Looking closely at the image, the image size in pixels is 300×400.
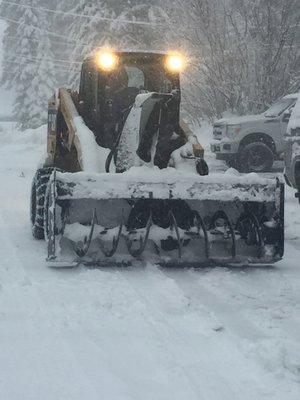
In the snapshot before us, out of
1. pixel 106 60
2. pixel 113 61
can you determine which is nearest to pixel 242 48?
pixel 113 61

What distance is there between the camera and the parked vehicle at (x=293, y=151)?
335 inches

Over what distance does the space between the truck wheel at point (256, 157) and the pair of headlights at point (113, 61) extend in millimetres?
8107

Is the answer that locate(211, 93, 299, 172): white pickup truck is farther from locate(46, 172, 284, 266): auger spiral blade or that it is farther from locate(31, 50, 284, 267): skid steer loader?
locate(46, 172, 284, 266): auger spiral blade

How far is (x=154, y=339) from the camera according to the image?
13.7 ft

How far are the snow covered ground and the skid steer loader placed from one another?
11.2 inches

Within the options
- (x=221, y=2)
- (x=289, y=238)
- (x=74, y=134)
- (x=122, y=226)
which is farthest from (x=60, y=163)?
(x=221, y=2)

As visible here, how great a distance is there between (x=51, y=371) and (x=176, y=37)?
19.8 m

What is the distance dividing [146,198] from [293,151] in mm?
3363

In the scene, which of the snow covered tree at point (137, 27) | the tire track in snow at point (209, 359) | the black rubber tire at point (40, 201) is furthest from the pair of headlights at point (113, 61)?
the snow covered tree at point (137, 27)

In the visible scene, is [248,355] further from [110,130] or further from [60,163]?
[60,163]

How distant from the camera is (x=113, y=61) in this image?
7297 millimetres

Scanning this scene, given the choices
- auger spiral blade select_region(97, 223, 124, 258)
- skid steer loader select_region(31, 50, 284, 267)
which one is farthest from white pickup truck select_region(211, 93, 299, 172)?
auger spiral blade select_region(97, 223, 124, 258)

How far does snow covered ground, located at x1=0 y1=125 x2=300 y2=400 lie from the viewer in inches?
135

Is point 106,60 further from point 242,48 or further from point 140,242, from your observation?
point 242,48
